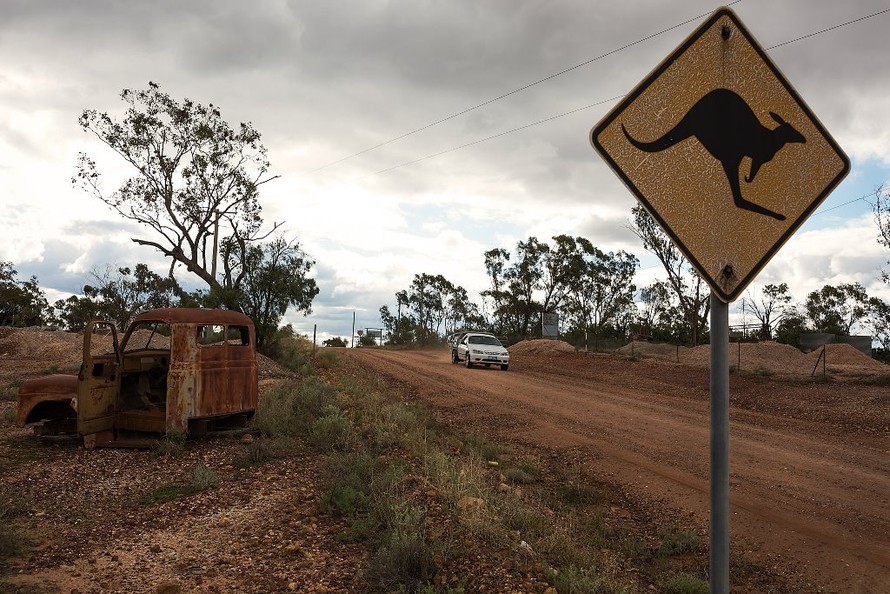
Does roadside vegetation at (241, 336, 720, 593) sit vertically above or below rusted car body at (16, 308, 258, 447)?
below

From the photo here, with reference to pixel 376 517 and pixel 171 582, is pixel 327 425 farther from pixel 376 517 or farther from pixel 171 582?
pixel 171 582

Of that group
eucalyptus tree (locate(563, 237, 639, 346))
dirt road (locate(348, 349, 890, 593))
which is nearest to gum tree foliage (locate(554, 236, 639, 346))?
eucalyptus tree (locate(563, 237, 639, 346))

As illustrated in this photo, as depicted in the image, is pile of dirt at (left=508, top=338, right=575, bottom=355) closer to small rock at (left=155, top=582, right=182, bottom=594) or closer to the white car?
the white car

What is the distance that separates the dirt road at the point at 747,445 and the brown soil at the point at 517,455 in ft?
0.10

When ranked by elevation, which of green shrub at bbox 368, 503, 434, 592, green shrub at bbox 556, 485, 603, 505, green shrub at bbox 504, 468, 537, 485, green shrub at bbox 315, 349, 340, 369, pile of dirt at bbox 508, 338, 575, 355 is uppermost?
pile of dirt at bbox 508, 338, 575, 355

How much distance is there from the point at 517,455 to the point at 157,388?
632 centimetres

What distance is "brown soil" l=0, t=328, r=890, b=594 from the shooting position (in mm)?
5043

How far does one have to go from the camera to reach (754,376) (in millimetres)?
21219

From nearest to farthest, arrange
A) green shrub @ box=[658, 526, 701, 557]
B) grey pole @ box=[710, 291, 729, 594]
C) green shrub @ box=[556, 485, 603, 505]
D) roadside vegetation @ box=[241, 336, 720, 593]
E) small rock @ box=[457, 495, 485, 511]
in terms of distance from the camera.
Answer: grey pole @ box=[710, 291, 729, 594] → roadside vegetation @ box=[241, 336, 720, 593] → small rock @ box=[457, 495, 485, 511] → green shrub @ box=[658, 526, 701, 557] → green shrub @ box=[556, 485, 603, 505]

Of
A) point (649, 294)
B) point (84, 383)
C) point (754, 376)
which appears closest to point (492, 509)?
point (84, 383)

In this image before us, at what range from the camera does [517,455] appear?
10.4 m

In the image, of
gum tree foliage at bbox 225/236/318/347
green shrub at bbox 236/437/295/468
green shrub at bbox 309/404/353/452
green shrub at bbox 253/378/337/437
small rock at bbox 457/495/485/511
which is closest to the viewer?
small rock at bbox 457/495/485/511

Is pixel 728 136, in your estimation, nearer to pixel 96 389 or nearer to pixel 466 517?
pixel 466 517

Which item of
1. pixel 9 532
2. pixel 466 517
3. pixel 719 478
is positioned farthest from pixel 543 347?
pixel 719 478
